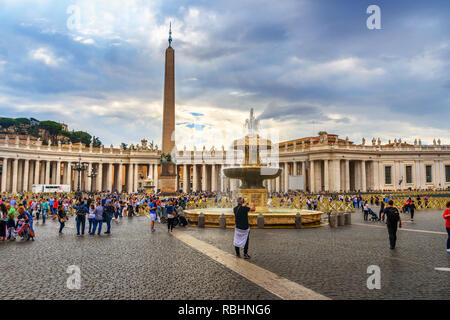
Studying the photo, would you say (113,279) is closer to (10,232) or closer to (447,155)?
(10,232)

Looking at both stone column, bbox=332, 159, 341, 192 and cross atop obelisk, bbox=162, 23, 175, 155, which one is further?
stone column, bbox=332, 159, 341, 192

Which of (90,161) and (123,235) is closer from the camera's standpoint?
(123,235)

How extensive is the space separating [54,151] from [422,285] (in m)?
73.5

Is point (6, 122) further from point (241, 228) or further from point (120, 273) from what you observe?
point (241, 228)

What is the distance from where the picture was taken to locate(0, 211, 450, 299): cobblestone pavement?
5594mm

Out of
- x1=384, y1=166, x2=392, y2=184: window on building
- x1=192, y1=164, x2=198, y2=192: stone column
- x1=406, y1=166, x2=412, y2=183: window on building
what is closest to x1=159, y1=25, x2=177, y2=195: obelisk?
x1=192, y1=164, x2=198, y2=192: stone column

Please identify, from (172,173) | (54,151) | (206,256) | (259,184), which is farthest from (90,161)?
(206,256)

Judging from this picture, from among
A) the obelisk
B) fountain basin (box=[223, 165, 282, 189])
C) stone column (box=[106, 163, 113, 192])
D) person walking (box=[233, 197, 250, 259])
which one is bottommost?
person walking (box=[233, 197, 250, 259])

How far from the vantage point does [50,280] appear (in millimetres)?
6449

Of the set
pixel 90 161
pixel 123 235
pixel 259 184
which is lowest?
pixel 123 235

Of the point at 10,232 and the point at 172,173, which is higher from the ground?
the point at 172,173

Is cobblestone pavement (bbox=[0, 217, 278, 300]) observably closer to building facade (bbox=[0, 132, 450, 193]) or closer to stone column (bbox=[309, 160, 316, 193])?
building facade (bbox=[0, 132, 450, 193])

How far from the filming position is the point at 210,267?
7.53 metres

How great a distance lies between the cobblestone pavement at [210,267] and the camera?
18.4 feet
